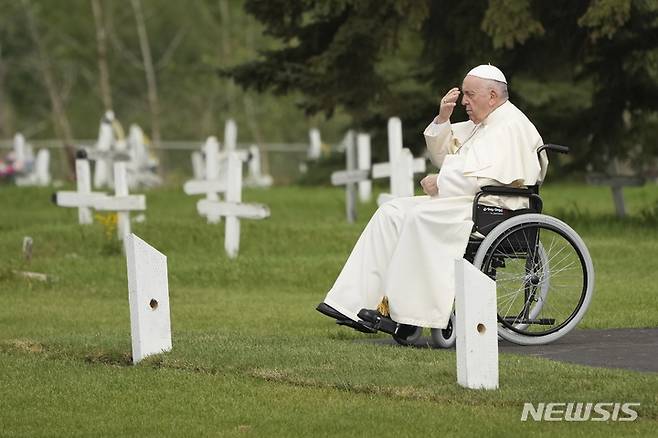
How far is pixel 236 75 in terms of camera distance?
62.7 ft

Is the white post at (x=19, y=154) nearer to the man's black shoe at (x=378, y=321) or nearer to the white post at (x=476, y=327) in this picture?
the man's black shoe at (x=378, y=321)

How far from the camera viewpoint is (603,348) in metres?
9.15

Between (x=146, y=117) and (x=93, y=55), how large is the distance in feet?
9.24

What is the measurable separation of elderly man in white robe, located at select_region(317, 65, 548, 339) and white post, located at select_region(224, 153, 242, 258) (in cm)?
754

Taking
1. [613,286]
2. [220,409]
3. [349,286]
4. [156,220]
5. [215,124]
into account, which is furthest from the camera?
[215,124]

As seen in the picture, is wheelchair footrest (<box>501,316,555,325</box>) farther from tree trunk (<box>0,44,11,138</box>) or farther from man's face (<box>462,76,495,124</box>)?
tree trunk (<box>0,44,11,138</box>)

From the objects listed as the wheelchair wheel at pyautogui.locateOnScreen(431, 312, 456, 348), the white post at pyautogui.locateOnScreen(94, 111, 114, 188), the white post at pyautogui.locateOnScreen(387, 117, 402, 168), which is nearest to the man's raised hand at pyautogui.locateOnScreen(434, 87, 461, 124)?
the wheelchair wheel at pyautogui.locateOnScreen(431, 312, 456, 348)

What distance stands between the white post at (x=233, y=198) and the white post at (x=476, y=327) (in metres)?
9.35

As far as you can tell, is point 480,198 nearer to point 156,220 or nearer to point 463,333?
point 463,333

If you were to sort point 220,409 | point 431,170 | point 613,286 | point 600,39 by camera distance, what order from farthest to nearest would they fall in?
point 431,170 < point 600,39 < point 613,286 < point 220,409

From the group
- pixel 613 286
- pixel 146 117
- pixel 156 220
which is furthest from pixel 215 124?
pixel 613 286

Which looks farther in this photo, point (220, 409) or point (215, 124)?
point (215, 124)

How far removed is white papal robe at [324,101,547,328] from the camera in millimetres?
9000

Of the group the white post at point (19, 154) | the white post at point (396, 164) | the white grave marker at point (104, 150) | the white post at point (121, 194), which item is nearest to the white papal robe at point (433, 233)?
the white post at point (396, 164)
